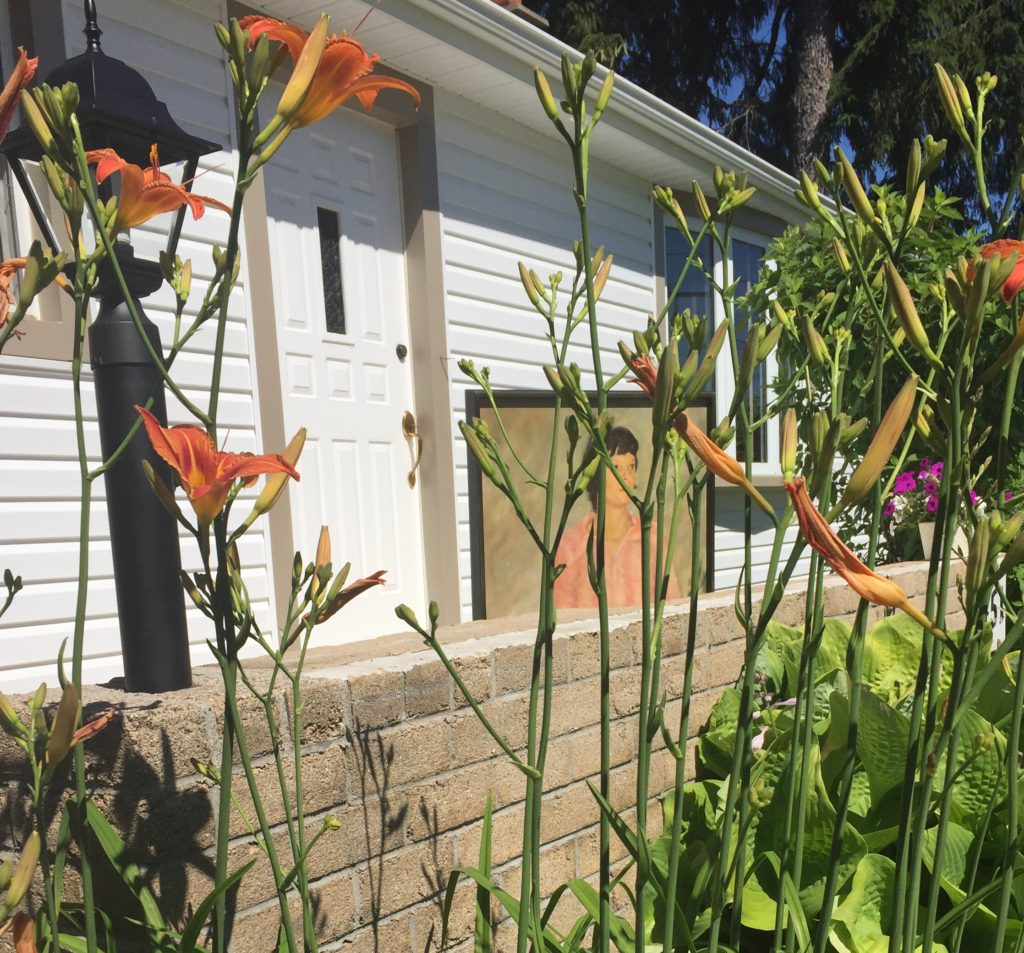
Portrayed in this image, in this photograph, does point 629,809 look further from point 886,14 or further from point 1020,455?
point 886,14

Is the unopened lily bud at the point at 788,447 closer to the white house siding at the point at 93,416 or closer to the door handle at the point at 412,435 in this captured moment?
the white house siding at the point at 93,416

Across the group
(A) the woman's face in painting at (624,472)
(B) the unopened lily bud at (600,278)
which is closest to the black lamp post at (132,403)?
(B) the unopened lily bud at (600,278)

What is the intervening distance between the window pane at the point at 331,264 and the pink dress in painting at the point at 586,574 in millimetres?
1342

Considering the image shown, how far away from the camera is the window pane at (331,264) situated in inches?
155

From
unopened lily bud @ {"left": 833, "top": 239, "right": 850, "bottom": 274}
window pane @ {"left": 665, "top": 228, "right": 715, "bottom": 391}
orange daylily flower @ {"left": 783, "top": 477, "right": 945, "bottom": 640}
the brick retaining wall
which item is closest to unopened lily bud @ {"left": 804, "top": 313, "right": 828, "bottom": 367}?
unopened lily bud @ {"left": 833, "top": 239, "right": 850, "bottom": 274}

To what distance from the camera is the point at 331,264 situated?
3973mm

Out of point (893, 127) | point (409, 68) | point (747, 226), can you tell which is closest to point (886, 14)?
point (893, 127)

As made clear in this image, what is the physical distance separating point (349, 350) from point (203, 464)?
3.38 m

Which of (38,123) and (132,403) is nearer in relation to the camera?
(38,123)

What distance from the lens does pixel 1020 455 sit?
3514 mm

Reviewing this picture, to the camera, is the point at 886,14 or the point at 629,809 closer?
the point at 629,809

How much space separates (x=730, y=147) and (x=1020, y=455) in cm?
291

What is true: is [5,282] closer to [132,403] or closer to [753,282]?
[132,403]

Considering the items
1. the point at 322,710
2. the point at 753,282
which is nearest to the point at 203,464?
the point at 322,710
